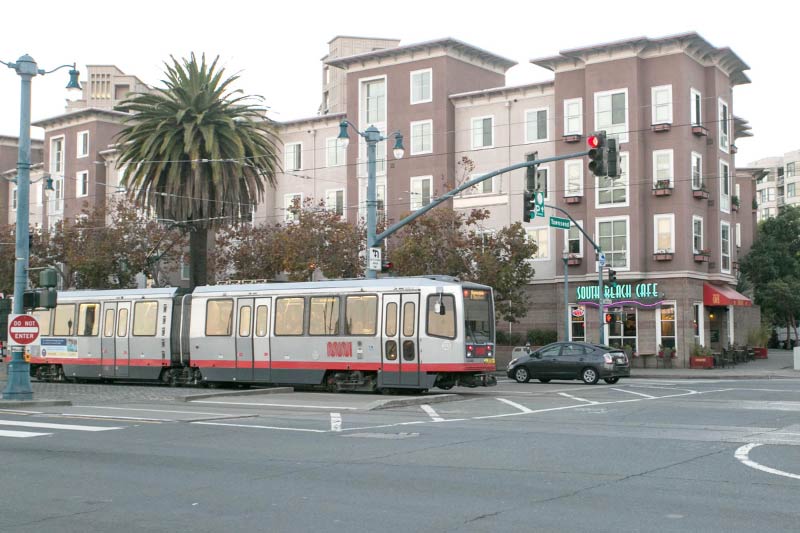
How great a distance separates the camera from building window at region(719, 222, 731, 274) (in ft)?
174

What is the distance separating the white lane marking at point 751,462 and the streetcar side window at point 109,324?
81.4 ft

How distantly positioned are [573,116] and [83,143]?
119ft

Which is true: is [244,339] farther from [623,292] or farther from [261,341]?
[623,292]

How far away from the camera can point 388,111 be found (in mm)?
56750

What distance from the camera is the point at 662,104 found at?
4941cm

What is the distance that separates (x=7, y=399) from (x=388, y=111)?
36212 millimetres

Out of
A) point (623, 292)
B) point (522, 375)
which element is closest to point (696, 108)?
point (623, 292)

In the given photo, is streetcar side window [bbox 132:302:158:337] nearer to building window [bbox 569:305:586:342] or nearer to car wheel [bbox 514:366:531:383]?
car wheel [bbox 514:366:531:383]

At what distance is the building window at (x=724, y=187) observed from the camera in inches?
2058

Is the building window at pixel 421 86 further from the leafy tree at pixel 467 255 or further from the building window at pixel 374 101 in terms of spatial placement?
the leafy tree at pixel 467 255

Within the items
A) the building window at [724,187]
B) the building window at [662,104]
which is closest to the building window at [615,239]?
the building window at [662,104]

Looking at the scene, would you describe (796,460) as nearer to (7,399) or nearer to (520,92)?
(7,399)

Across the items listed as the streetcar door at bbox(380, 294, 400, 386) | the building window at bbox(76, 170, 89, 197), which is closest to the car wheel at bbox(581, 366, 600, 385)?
the streetcar door at bbox(380, 294, 400, 386)

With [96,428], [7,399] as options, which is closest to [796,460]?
[96,428]
